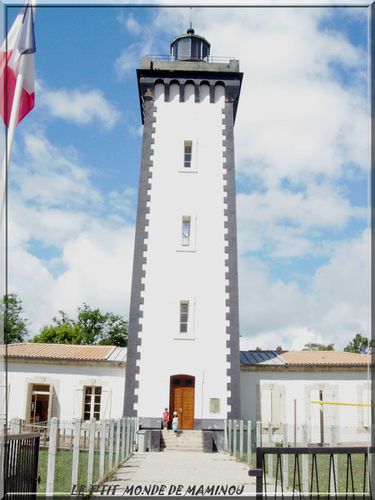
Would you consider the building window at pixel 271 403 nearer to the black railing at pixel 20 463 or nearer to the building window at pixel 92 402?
the building window at pixel 92 402

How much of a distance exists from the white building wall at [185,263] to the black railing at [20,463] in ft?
37.5

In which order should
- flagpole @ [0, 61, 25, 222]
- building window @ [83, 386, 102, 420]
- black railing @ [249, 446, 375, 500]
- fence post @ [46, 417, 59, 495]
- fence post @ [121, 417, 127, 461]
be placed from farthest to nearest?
building window @ [83, 386, 102, 420]
fence post @ [121, 417, 127, 461]
fence post @ [46, 417, 59, 495]
flagpole @ [0, 61, 25, 222]
black railing @ [249, 446, 375, 500]

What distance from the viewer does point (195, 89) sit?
2033cm

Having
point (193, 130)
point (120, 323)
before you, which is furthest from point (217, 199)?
point (120, 323)

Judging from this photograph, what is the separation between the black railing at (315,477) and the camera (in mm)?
4477

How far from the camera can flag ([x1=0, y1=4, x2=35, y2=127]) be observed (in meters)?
6.99

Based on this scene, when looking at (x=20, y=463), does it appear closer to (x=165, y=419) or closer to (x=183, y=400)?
(x=165, y=419)

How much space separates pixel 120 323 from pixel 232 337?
86.7 feet

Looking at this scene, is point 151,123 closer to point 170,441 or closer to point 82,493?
point 170,441

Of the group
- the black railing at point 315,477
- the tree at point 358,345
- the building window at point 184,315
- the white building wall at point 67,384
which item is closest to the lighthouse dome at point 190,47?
the building window at point 184,315

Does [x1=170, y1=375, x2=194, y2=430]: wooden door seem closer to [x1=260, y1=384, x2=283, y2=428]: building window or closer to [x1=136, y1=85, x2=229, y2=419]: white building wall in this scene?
[x1=136, y1=85, x2=229, y2=419]: white building wall

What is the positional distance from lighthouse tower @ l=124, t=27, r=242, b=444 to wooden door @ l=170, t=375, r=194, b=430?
0.03 m

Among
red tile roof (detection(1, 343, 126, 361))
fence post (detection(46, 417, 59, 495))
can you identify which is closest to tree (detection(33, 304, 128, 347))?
red tile roof (detection(1, 343, 126, 361))

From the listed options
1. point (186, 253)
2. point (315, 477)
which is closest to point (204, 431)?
point (186, 253)
